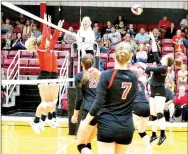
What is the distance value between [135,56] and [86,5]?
425cm

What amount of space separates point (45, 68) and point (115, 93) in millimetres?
3992

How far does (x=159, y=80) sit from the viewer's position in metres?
7.73

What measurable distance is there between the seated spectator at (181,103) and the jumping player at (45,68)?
383 cm

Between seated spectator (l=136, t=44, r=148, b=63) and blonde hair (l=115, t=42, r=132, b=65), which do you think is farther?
seated spectator (l=136, t=44, r=148, b=63)

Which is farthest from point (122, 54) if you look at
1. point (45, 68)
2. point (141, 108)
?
point (45, 68)

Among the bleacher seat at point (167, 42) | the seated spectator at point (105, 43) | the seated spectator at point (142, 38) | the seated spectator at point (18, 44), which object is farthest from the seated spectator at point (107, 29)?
the seated spectator at point (18, 44)

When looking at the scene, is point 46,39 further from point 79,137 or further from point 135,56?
point 135,56

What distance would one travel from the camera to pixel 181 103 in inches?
434

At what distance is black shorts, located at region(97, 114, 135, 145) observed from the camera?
3828 millimetres

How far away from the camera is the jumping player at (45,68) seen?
23.8 ft

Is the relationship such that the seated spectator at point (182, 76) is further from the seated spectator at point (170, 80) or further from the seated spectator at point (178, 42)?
the seated spectator at point (178, 42)

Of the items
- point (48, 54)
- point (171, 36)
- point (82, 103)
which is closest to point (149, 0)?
point (171, 36)

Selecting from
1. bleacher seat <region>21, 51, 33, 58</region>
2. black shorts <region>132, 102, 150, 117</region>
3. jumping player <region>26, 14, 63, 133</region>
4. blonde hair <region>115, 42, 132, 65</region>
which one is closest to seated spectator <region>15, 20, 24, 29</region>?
bleacher seat <region>21, 51, 33, 58</region>

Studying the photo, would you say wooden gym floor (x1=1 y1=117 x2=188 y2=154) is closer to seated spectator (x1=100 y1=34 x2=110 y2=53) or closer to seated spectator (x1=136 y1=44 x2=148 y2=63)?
seated spectator (x1=136 y1=44 x2=148 y2=63)
